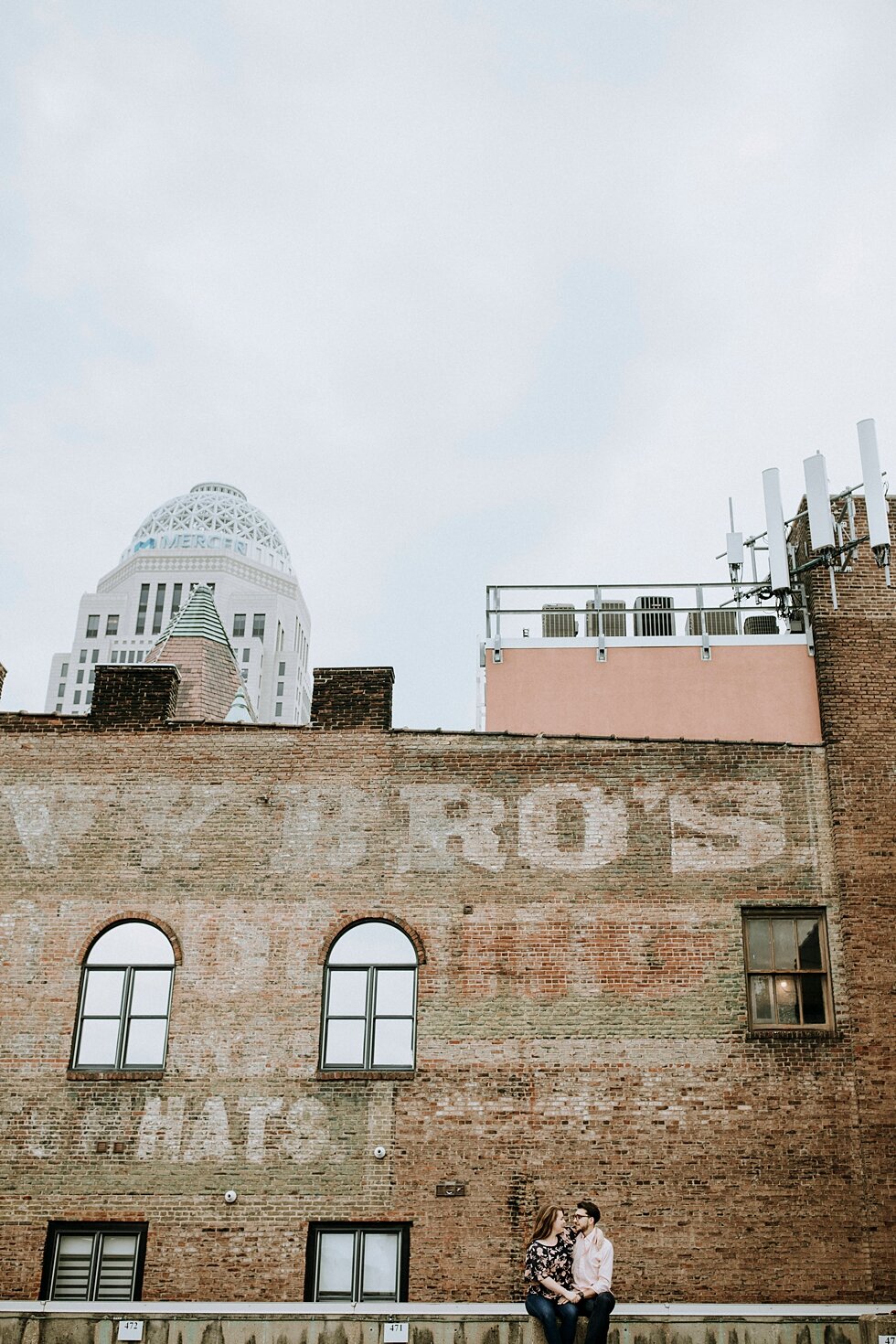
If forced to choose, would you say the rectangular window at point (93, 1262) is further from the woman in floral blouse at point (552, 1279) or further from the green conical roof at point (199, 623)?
the green conical roof at point (199, 623)

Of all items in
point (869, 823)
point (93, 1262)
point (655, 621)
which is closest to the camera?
point (93, 1262)

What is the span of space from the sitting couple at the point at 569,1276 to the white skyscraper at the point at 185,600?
104407 millimetres

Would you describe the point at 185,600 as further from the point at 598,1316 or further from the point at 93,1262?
the point at 598,1316

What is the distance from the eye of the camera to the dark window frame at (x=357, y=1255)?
15297 mm

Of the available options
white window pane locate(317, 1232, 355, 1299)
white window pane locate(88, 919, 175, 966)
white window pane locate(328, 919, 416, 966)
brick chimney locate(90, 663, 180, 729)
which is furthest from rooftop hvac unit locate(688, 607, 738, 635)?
white window pane locate(317, 1232, 355, 1299)

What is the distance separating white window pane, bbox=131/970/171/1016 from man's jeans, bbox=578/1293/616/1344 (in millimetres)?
7101

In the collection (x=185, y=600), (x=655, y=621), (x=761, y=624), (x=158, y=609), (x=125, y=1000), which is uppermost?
(x=185, y=600)

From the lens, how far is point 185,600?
397 feet

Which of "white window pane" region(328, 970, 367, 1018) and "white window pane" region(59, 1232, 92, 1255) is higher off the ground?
"white window pane" region(328, 970, 367, 1018)

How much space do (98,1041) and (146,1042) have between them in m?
0.65

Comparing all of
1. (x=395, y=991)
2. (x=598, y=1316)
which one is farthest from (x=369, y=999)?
(x=598, y=1316)

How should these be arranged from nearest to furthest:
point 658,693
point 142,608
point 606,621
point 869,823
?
point 869,823 → point 658,693 → point 606,621 → point 142,608

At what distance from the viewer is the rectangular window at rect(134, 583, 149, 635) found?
119 m

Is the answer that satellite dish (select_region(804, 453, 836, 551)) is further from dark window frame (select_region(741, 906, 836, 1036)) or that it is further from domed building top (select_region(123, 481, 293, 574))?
domed building top (select_region(123, 481, 293, 574))
